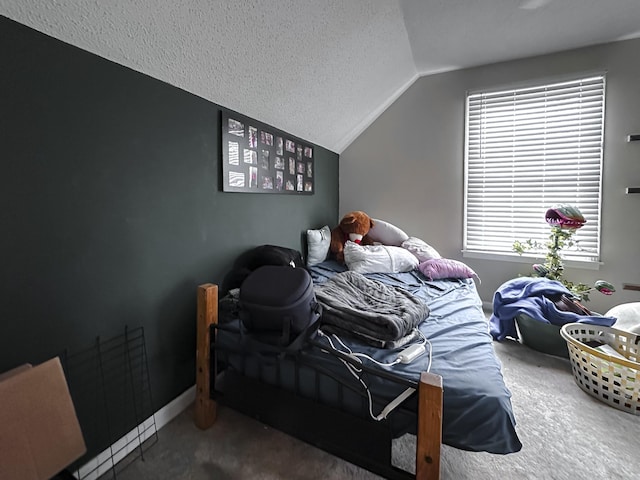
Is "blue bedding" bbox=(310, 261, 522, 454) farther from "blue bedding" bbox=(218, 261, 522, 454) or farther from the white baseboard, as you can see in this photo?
the white baseboard

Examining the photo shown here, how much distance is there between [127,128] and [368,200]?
2.61 metres

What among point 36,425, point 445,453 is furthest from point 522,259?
point 36,425

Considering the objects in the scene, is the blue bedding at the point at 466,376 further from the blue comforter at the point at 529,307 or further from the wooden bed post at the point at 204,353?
the blue comforter at the point at 529,307

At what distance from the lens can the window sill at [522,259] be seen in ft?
8.75

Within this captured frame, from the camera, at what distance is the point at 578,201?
271 cm

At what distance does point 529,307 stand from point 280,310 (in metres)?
2.11

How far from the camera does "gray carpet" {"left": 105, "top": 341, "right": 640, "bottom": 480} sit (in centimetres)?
122

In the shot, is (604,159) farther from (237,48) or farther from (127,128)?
(127,128)

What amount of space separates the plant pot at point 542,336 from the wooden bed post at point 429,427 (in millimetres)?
1792

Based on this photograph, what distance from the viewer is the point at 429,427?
0.92 meters

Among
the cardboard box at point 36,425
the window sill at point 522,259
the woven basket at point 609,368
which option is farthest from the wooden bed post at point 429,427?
the window sill at point 522,259

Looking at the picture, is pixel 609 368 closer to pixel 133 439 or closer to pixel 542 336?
pixel 542 336

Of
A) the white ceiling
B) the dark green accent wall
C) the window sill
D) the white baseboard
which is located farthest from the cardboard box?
the window sill

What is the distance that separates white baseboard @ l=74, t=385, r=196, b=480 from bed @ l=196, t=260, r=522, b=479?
184 millimetres
